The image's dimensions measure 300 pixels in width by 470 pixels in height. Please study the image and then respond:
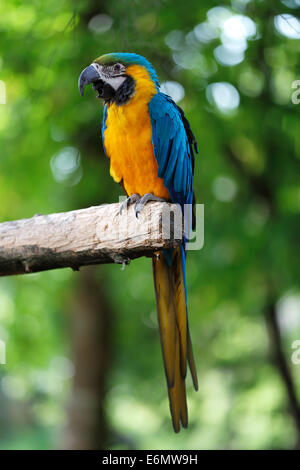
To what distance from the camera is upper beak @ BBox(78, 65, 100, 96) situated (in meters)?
1.95

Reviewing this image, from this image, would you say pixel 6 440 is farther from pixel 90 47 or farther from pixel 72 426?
pixel 90 47

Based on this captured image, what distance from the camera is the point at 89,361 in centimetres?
514

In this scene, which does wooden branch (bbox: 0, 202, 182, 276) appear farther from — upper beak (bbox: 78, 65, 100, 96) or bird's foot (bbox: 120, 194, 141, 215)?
upper beak (bbox: 78, 65, 100, 96)

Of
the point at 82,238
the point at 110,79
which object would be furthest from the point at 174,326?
the point at 110,79

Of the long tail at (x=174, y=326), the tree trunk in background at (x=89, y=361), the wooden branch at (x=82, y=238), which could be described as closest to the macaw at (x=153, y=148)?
the long tail at (x=174, y=326)

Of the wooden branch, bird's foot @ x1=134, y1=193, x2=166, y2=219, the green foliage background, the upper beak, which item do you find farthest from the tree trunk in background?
the upper beak

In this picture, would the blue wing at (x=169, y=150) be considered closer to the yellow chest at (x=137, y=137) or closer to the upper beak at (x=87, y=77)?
the yellow chest at (x=137, y=137)

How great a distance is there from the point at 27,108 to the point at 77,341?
281cm

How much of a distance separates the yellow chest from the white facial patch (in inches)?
2.2

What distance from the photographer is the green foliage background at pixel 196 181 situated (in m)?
2.83

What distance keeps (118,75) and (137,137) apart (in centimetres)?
28

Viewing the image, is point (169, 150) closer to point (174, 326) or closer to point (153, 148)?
point (153, 148)

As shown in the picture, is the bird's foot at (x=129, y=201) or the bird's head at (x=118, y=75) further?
the bird's head at (x=118, y=75)

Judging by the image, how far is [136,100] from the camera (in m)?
2.07
